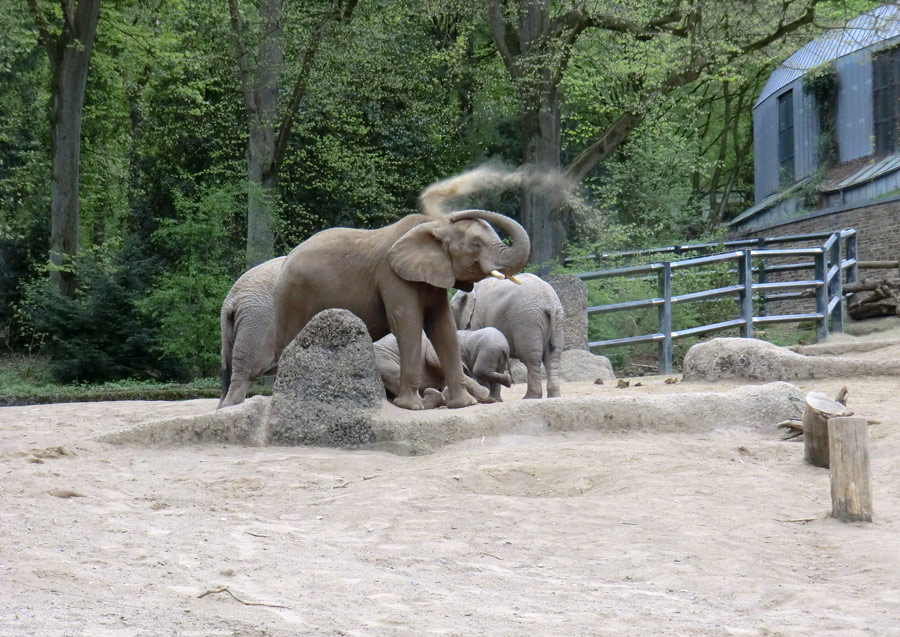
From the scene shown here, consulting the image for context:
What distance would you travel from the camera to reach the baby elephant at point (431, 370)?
384 inches

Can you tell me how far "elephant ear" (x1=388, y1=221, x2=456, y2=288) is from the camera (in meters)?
9.05

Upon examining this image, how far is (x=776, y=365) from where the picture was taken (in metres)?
11.6

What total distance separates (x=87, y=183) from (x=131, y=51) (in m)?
4.82

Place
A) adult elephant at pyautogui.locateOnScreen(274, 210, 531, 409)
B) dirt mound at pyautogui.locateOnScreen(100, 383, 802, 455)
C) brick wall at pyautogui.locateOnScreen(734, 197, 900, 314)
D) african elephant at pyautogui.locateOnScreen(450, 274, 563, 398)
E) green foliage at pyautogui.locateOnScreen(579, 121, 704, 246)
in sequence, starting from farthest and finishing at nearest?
green foliage at pyautogui.locateOnScreen(579, 121, 704, 246)
brick wall at pyautogui.locateOnScreen(734, 197, 900, 314)
african elephant at pyautogui.locateOnScreen(450, 274, 563, 398)
adult elephant at pyautogui.locateOnScreen(274, 210, 531, 409)
dirt mound at pyautogui.locateOnScreen(100, 383, 802, 455)

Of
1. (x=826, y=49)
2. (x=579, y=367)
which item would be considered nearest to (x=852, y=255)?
(x=579, y=367)

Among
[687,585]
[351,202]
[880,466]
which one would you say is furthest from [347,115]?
[687,585]

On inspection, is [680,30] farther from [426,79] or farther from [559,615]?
[559,615]

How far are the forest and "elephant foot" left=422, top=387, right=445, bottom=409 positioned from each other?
992 centimetres

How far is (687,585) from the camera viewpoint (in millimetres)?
5129

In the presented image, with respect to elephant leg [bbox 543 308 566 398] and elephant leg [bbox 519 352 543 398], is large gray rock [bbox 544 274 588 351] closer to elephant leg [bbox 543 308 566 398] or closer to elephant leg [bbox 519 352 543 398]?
elephant leg [bbox 543 308 566 398]

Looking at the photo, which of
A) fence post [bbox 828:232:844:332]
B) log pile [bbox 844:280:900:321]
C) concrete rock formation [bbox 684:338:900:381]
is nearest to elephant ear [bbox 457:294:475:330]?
concrete rock formation [bbox 684:338:900:381]

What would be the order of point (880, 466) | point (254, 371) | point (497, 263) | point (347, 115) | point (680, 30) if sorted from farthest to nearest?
point (347, 115), point (680, 30), point (254, 371), point (497, 263), point (880, 466)

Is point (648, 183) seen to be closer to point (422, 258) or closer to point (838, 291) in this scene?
point (838, 291)

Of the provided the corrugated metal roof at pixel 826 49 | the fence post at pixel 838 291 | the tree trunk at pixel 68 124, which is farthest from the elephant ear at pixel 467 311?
the corrugated metal roof at pixel 826 49
